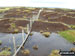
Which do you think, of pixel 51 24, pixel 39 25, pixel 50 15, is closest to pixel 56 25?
pixel 51 24

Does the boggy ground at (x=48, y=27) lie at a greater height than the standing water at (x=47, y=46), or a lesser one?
greater

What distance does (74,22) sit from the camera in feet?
143

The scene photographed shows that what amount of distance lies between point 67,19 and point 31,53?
99.7ft

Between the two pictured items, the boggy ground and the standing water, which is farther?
the boggy ground

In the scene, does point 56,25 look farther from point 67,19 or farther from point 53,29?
point 67,19

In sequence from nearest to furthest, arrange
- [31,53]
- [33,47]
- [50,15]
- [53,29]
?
[31,53] → [33,47] → [53,29] → [50,15]

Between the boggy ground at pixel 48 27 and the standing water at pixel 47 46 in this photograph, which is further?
the boggy ground at pixel 48 27

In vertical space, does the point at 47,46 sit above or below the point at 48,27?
below

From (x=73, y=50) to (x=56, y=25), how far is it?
1786cm

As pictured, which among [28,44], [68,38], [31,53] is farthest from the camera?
[68,38]

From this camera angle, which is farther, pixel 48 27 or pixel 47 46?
pixel 48 27

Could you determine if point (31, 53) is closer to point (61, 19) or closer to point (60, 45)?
point (60, 45)

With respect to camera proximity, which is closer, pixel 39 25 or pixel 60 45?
pixel 60 45

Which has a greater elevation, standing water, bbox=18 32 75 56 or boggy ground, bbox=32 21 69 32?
boggy ground, bbox=32 21 69 32
